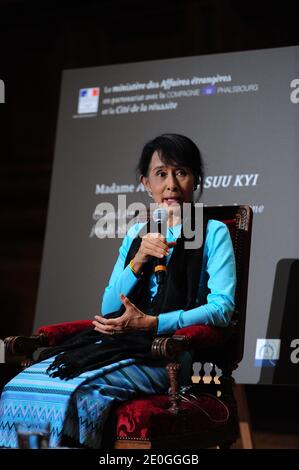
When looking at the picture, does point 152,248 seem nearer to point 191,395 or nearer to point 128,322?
point 128,322

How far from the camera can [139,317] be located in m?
2.53

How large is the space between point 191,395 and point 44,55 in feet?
14.0

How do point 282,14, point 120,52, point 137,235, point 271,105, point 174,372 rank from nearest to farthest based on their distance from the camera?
point 174,372 < point 137,235 < point 271,105 < point 282,14 < point 120,52

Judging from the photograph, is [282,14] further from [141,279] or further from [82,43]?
[141,279]

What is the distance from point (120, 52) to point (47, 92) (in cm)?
75

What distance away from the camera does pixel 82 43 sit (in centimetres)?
593

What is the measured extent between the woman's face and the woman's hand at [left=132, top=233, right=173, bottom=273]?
246 mm

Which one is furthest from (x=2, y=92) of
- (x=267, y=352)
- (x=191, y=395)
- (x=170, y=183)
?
(x=191, y=395)

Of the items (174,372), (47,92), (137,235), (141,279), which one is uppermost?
(47,92)

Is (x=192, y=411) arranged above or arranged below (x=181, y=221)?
below

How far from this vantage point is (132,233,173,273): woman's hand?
2584 mm

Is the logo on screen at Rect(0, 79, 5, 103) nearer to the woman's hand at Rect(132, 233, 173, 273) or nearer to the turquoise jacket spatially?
the turquoise jacket

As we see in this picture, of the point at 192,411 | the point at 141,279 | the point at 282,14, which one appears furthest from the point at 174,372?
the point at 282,14

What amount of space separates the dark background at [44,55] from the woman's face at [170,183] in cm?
276
